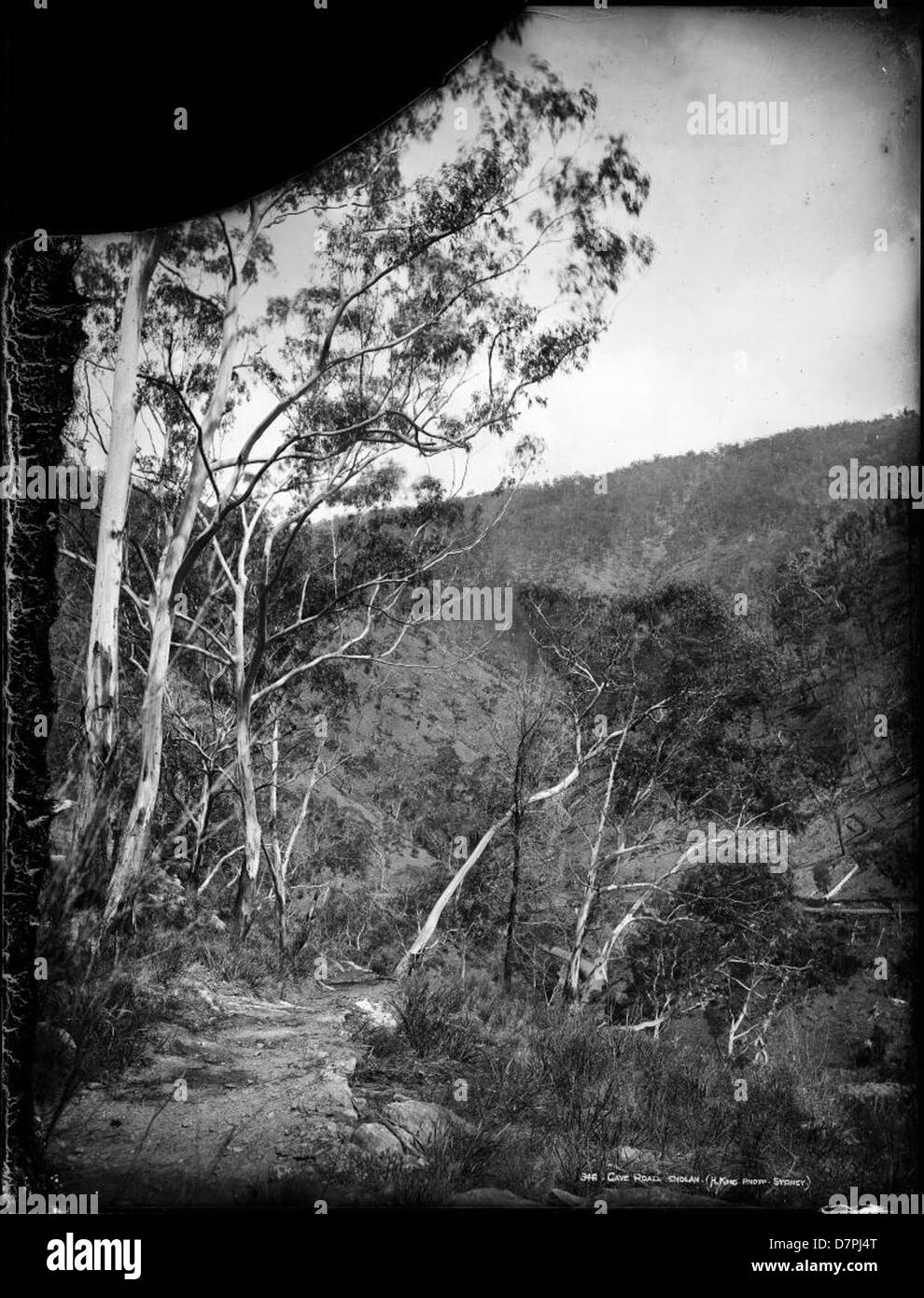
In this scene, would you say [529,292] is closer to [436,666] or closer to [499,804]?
[436,666]

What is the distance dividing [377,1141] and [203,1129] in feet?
2.45

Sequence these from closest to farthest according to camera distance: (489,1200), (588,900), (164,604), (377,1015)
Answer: (489,1200), (377,1015), (588,900), (164,604)

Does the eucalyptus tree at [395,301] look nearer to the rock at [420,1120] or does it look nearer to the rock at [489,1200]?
the rock at [420,1120]

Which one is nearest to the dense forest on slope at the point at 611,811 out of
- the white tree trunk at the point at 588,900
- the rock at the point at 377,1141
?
the white tree trunk at the point at 588,900

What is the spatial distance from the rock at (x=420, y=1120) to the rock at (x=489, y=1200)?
0.24 meters

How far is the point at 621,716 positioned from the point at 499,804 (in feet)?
2.39

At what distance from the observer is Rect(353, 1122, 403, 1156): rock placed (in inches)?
134

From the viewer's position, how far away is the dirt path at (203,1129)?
11.2ft

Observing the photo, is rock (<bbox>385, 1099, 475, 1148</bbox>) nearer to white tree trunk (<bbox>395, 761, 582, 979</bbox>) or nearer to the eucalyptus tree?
white tree trunk (<bbox>395, 761, 582, 979</bbox>)

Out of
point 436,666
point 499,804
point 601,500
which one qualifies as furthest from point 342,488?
point 499,804

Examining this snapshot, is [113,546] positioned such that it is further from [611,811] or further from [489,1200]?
[489,1200]

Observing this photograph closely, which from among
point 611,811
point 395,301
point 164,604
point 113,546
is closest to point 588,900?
point 611,811

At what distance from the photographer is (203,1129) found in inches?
135

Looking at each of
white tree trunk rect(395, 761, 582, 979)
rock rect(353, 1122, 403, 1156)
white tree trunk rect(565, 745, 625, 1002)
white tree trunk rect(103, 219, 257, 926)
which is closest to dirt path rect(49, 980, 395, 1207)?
rock rect(353, 1122, 403, 1156)
